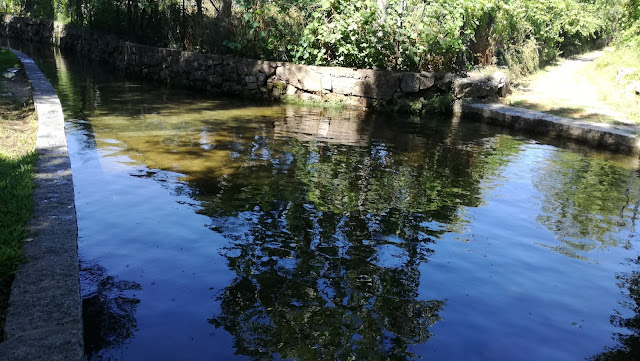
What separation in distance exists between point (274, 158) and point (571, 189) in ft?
12.4

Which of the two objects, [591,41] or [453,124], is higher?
[591,41]

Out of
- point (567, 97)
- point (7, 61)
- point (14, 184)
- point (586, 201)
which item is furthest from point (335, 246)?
point (7, 61)

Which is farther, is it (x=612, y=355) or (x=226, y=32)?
(x=226, y=32)

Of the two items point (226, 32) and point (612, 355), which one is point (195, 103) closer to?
point (226, 32)

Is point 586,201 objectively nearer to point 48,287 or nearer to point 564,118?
point 564,118

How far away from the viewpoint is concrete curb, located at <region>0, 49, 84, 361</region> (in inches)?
103

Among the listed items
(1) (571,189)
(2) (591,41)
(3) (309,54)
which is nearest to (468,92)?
(3) (309,54)

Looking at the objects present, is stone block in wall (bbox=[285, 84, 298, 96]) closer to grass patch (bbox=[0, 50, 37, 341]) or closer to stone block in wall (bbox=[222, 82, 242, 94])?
stone block in wall (bbox=[222, 82, 242, 94])

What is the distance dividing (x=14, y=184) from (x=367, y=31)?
9.02 meters

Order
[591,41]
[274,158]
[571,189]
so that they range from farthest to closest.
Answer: [591,41] → [274,158] → [571,189]

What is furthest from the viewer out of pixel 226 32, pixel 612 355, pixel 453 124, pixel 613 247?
pixel 226 32

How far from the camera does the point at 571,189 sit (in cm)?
682

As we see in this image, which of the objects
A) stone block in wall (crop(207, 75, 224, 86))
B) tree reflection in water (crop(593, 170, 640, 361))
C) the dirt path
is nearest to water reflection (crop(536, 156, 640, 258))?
tree reflection in water (crop(593, 170, 640, 361))

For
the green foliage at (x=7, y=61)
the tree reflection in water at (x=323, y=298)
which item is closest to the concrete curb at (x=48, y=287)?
the tree reflection in water at (x=323, y=298)
